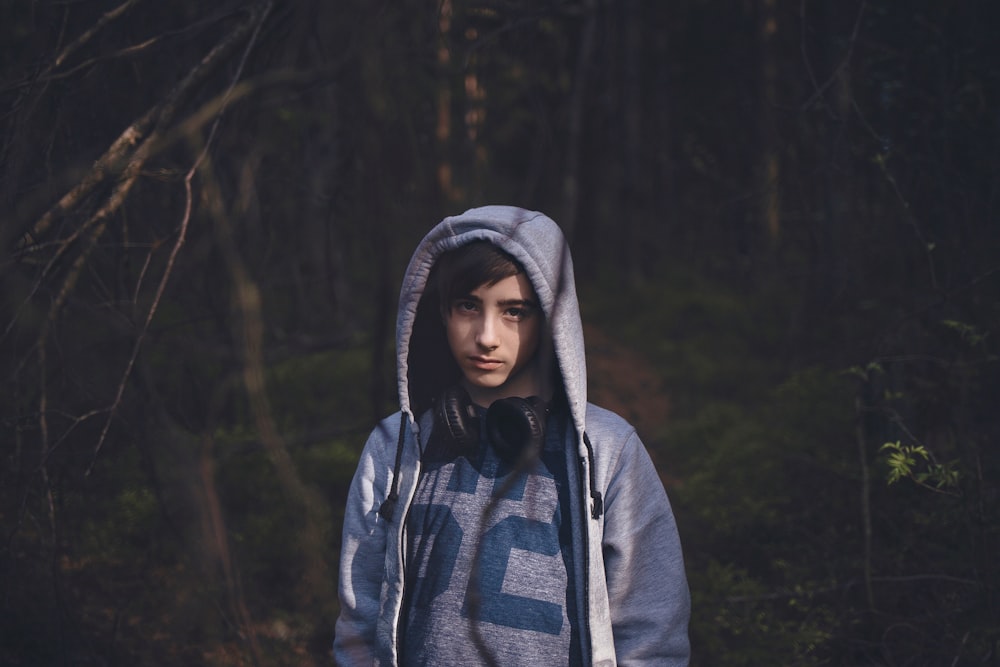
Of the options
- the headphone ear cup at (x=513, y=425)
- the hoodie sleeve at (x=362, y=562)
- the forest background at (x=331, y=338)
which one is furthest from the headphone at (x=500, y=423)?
the forest background at (x=331, y=338)

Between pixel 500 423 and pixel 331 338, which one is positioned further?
pixel 331 338

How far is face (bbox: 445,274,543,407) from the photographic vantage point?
7.66 ft

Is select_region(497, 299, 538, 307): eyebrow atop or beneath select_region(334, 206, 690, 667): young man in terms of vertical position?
atop

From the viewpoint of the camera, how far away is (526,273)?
92.0 inches

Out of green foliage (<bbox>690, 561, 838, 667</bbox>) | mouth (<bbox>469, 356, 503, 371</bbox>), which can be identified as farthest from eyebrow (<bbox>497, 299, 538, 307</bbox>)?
green foliage (<bbox>690, 561, 838, 667</bbox>)

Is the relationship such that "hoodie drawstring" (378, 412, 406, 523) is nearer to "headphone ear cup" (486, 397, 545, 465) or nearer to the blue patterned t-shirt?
the blue patterned t-shirt

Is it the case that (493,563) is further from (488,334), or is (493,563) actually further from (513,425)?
(488,334)

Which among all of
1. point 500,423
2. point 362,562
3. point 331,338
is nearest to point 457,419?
point 500,423

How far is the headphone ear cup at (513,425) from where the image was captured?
2262mm

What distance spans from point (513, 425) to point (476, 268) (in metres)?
0.43

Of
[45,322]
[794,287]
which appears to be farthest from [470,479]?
[794,287]

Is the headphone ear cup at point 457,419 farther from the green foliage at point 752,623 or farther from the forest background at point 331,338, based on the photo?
the green foliage at point 752,623

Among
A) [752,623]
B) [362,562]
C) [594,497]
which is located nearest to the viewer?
[594,497]

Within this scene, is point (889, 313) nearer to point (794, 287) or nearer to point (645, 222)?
point (794, 287)
